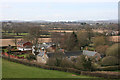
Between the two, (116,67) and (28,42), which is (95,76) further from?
(28,42)

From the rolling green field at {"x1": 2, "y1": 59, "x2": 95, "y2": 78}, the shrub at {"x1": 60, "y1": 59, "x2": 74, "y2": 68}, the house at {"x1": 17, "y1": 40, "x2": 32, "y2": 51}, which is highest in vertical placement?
the house at {"x1": 17, "y1": 40, "x2": 32, "y2": 51}

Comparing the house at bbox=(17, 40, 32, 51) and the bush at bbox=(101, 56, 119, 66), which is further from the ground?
the house at bbox=(17, 40, 32, 51)

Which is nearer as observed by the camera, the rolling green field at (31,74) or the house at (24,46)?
the rolling green field at (31,74)

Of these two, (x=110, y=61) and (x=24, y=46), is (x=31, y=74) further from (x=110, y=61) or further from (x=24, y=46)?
(x=24, y=46)

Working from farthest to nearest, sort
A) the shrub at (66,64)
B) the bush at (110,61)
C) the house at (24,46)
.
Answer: the house at (24,46) < the bush at (110,61) < the shrub at (66,64)

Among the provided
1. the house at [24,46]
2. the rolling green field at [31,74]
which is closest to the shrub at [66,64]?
the rolling green field at [31,74]

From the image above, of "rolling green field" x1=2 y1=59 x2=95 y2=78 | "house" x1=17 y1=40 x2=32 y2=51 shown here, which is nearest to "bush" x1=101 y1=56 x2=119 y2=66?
"rolling green field" x1=2 y1=59 x2=95 y2=78

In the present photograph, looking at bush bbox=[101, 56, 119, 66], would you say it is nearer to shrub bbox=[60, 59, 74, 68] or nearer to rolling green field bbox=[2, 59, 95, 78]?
shrub bbox=[60, 59, 74, 68]

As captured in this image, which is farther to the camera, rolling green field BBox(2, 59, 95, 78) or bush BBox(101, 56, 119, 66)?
bush BBox(101, 56, 119, 66)

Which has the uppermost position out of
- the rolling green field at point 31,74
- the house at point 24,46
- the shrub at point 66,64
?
the house at point 24,46

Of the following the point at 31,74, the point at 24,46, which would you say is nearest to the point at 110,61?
the point at 31,74

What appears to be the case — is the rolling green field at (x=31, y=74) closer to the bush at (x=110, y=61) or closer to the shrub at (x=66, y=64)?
the shrub at (x=66, y=64)

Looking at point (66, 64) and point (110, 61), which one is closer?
point (66, 64)
